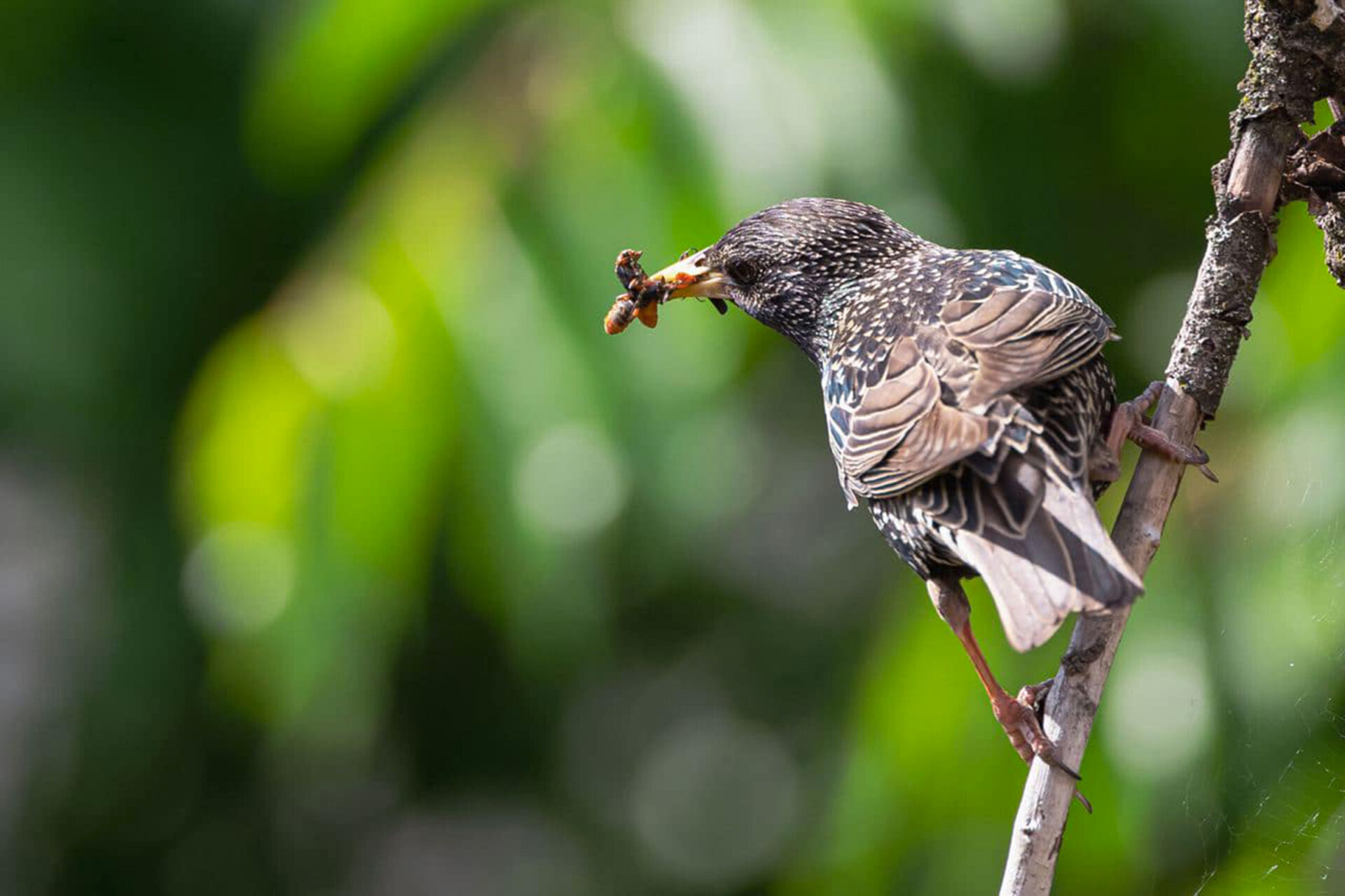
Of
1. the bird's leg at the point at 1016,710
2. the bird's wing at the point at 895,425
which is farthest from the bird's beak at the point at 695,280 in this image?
the bird's leg at the point at 1016,710

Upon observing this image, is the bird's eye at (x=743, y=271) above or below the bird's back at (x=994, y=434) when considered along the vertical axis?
above

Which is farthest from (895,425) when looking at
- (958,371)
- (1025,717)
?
(1025,717)

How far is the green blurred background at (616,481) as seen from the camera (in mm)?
3797

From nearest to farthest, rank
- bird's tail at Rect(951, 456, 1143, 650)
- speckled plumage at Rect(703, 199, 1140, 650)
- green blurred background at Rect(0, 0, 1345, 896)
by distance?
1. bird's tail at Rect(951, 456, 1143, 650)
2. speckled plumage at Rect(703, 199, 1140, 650)
3. green blurred background at Rect(0, 0, 1345, 896)

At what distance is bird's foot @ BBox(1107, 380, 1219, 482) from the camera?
2176mm

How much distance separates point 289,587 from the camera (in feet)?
12.9

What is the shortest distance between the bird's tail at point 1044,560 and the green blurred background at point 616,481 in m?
1.15

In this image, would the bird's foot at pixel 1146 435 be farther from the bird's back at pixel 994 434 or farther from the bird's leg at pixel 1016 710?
the bird's leg at pixel 1016 710

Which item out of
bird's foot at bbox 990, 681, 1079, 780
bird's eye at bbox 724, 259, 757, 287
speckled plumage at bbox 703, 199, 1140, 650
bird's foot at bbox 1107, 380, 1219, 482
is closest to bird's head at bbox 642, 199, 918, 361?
bird's eye at bbox 724, 259, 757, 287

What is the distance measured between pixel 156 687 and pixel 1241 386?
456 cm

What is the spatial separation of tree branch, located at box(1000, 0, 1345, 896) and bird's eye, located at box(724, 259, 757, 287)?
3.60ft

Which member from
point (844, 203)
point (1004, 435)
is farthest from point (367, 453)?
point (1004, 435)

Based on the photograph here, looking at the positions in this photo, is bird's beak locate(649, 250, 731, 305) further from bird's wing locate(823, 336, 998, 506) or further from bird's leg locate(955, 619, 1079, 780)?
bird's leg locate(955, 619, 1079, 780)

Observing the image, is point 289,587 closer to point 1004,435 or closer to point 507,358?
point 507,358
